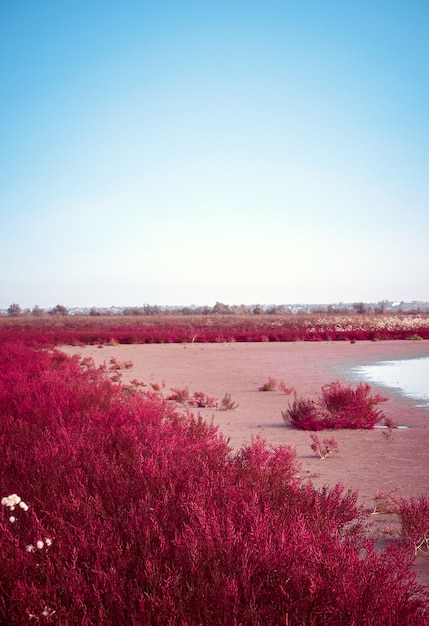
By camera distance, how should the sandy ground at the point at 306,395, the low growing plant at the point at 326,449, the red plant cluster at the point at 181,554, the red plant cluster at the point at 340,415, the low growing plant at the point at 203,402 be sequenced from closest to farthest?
the red plant cluster at the point at 181,554 < the sandy ground at the point at 306,395 < the low growing plant at the point at 326,449 < the red plant cluster at the point at 340,415 < the low growing plant at the point at 203,402

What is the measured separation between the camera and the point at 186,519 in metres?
4.35

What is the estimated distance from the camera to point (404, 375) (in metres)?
21.0

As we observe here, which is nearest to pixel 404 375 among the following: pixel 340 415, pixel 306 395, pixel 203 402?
pixel 306 395

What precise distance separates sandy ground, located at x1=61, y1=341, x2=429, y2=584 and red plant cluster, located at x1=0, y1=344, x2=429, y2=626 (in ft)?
4.60

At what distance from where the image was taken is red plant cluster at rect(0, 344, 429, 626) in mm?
3083

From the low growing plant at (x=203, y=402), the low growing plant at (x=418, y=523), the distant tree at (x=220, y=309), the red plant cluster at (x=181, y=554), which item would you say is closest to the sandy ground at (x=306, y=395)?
the low growing plant at (x=418, y=523)

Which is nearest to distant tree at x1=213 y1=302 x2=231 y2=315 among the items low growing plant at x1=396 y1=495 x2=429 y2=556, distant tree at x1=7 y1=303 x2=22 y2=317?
distant tree at x1=7 y1=303 x2=22 y2=317

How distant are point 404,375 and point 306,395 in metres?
6.16

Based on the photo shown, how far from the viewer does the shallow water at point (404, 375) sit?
54.4 ft

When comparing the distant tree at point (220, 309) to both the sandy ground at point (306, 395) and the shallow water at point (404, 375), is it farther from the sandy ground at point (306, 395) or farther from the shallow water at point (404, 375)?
the shallow water at point (404, 375)

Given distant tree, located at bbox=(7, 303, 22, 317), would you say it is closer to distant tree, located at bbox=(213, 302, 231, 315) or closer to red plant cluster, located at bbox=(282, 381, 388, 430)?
distant tree, located at bbox=(213, 302, 231, 315)

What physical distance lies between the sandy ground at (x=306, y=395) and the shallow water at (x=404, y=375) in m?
0.41

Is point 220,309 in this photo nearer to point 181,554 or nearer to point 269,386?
point 269,386

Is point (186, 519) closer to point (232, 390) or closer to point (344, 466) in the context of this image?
point (344, 466)
